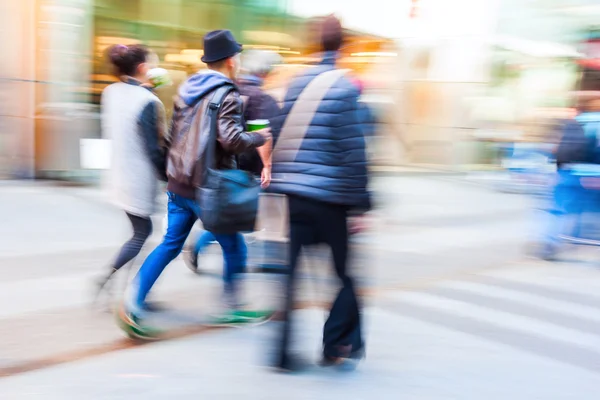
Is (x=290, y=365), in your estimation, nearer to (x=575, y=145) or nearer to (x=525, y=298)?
(x=525, y=298)

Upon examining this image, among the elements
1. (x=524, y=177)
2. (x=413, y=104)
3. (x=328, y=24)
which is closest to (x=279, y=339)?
(x=328, y=24)

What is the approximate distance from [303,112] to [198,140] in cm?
70

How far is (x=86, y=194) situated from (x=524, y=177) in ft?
A: 23.0

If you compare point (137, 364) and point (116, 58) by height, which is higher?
point (116, 58)

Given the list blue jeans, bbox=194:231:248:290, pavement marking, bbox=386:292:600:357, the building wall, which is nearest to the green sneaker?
blue jeans, bbox=194:231:248:290

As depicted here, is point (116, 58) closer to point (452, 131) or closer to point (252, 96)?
point (252, 96)

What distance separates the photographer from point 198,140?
357cm

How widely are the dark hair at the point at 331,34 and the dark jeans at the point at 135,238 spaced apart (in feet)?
5.22

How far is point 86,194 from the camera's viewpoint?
28.8 ft

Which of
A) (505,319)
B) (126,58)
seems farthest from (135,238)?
(505,319)

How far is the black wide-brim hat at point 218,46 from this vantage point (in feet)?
12.1

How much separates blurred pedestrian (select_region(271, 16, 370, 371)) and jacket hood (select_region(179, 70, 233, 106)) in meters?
0.55

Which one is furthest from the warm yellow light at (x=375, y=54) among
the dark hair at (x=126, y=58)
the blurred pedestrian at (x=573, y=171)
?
the dark hair at (x=126, y=58)

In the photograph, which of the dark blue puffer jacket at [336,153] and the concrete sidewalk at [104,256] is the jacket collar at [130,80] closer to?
the dark blue puffer jacket at [336,153]
